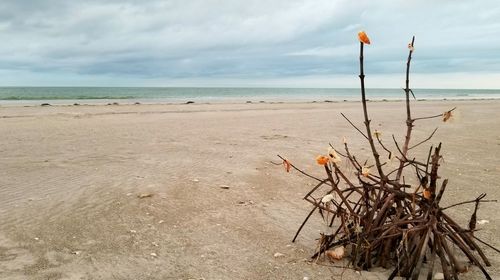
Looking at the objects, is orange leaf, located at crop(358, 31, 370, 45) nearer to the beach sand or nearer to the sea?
the beach sand

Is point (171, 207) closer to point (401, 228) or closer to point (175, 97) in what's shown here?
point (401, 228)

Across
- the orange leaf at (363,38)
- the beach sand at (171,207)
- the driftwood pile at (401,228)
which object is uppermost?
the orange leaf at (363,38)

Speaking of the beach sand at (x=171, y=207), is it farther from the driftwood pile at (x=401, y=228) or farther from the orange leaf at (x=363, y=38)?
the orange leaf at (x=363, y=38)

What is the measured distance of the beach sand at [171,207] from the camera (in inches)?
113

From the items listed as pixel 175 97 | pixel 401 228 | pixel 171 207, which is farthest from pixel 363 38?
pixel 175 97

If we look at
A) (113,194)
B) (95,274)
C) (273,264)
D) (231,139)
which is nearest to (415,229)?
(273,264)

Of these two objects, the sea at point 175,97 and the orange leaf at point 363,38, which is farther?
the sea at point 175,97

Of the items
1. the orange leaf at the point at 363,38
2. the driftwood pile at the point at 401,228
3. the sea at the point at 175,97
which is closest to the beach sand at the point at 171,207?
the driftwood pile at the point at 401,228

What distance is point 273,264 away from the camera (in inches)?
115

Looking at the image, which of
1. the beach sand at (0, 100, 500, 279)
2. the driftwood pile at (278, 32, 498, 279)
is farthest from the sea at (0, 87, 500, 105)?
the driftwood pile at (278, 32, 498, 279)

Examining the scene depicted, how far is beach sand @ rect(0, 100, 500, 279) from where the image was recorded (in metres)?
2.87

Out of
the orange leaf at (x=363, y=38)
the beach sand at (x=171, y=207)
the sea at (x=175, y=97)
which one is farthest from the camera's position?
the sea at (x=175, y=97)

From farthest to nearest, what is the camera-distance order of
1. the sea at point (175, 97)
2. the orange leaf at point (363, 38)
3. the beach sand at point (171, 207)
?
the sea at point (175, 97)
the beach sand at point (171, 207)
the orange leaf at point (363, 38)

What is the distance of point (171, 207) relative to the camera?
4.08 meters
